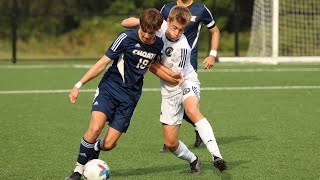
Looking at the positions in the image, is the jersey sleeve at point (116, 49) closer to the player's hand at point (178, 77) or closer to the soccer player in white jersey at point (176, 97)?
the soccer player in white jersey at point (176, 97)

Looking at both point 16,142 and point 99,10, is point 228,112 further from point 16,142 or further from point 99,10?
point 99,10

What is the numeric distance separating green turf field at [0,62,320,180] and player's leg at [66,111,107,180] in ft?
1.15

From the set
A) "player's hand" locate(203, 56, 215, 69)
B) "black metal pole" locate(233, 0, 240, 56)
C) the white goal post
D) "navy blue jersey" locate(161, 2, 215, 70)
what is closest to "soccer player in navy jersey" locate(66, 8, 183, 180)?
"player's hand" locate(203, 56, 215, 69)

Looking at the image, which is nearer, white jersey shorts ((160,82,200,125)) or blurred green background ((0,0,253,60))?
white jersey shorts ((160,82,200,125))

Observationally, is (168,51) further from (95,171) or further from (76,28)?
(76,28)

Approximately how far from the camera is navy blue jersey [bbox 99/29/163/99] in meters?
7.81

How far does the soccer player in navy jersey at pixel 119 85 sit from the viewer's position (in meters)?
7.79

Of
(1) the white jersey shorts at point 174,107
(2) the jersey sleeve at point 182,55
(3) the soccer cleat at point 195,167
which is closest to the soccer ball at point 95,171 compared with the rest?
(1) the white jersey shorts at point 174,107

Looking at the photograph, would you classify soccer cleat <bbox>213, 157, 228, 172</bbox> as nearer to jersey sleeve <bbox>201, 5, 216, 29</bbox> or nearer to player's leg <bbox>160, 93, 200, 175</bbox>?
A: player's leg <bbox>160, 93, 200, 175</bbox>

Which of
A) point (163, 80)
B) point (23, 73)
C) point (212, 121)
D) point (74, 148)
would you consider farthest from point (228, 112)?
point (23, 73)

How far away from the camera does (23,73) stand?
2056cm

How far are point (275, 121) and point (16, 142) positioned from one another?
3.77 meters

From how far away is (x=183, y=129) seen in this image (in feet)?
38.1

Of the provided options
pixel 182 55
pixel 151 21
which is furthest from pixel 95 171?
pixel 182 55
